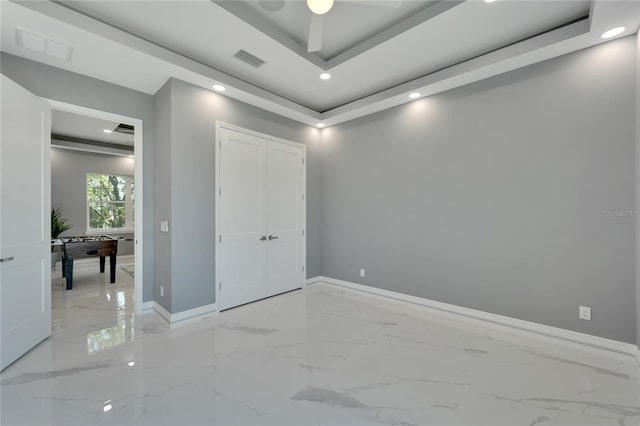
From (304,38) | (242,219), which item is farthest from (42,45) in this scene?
(242,219)

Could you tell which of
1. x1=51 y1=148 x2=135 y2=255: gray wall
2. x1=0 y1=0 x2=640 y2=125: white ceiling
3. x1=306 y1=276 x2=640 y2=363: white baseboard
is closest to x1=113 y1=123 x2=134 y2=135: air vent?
x1=51 y1=148 x2=135 y2=255: gray wall

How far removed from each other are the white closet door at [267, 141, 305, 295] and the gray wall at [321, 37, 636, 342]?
1.10 metres

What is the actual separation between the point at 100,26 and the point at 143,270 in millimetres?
2642

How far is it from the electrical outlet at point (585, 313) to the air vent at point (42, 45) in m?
5.48

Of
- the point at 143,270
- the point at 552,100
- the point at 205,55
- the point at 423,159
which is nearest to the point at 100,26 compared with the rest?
the point at 205,55

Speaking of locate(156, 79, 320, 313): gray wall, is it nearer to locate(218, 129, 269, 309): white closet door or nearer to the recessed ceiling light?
locate(218, 129, 269, 309): white closet door

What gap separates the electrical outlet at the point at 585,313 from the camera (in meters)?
2.62

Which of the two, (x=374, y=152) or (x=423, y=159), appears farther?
(x=374, y=152)

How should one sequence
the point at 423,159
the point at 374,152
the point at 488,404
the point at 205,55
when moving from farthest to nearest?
the point at 374,152 → the point at 423,159 → the point at 205,55 → the point at 488,404

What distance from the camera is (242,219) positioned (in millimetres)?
3838

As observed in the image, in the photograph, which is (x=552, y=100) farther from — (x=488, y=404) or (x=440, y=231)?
(x=488, y=404)

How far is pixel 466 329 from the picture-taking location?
3.03m

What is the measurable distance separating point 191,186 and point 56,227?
471 cm

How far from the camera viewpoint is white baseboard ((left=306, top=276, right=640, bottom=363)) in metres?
2.48
